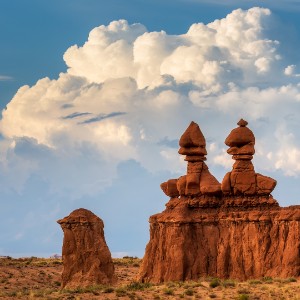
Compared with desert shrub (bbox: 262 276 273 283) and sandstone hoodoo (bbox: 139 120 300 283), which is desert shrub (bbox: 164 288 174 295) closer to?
desert shrub (bbox: 262 276 273 283)

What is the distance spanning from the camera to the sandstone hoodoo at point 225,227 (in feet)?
207

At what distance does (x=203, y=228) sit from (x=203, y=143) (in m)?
7.22

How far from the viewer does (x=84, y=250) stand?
64312 millimetres

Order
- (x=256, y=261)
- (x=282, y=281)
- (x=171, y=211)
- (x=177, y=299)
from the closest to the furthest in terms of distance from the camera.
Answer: (x=177, y=299)
(x=282, y=281)
(x=256, y=261)
(x=171, y=211)

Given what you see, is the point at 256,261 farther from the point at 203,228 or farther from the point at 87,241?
the point at 87,241

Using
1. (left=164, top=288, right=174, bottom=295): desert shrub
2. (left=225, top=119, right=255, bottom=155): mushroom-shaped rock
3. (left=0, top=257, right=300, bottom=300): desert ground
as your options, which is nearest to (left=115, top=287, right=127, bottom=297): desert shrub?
(left=0, top=257, right=300, bottom=300): desert ground

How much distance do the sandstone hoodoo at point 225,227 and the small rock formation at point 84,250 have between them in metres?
5.23

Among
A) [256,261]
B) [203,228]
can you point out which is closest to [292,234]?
[256,261]

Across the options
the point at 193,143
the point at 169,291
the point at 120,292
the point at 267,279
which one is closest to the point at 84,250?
the point at 120,292

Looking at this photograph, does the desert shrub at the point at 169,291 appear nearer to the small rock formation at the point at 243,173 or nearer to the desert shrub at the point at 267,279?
the desert shrub at the point at 267,279

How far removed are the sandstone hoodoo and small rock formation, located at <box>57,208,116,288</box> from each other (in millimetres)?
5234

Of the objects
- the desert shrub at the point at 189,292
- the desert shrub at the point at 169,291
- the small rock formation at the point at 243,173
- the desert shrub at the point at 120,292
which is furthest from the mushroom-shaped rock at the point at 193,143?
the desert shrub at the point at 120,292

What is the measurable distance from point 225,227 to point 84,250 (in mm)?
10913

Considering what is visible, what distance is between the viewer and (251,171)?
6600cm
